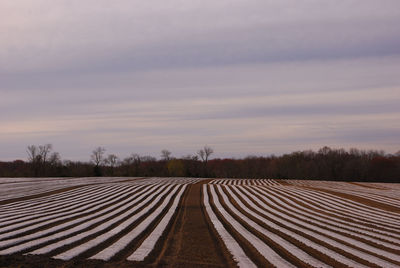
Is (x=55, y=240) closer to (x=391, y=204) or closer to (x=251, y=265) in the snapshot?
(x=251, y=265)

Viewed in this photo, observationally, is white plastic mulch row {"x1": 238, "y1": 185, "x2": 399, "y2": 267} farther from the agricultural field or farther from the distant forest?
the distant forest

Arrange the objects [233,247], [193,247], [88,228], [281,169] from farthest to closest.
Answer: [281,169], [88,228], [193,247], [233,247]

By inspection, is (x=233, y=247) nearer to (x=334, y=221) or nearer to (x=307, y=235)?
(x=307, y=235)

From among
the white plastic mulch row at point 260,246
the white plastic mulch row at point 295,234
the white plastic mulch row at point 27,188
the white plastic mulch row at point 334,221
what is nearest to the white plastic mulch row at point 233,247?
the white plastic mulch row at point 260,246

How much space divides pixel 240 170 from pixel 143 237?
4900 inches

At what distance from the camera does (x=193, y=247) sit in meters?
15.4

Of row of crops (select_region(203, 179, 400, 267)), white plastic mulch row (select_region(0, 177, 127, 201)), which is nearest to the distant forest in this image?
white plastic mulch row (select_region(0, 177, 127, 201))

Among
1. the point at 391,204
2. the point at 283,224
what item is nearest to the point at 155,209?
the point at 283,224

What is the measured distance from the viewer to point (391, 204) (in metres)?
39.1

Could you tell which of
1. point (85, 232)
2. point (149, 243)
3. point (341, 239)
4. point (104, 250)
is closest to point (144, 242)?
point (149, 243)

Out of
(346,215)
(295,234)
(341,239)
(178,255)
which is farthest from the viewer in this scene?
(346,215)

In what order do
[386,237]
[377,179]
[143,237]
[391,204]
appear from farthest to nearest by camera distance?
[377,179] → [391,204] → [386,237] → [143,237]

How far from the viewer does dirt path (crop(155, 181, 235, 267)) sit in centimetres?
1277

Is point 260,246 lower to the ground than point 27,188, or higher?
lower
